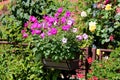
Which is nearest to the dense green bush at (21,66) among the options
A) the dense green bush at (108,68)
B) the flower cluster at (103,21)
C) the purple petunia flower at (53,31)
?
the purple petunia flower at (53,31)

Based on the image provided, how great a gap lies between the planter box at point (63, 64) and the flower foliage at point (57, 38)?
0.08m

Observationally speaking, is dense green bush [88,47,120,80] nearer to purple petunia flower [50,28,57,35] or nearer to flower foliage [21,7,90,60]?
flower foliage [21,7,90,60]

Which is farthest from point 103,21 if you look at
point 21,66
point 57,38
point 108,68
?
point 21,66

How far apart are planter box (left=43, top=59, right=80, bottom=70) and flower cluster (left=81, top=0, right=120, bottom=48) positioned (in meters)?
0.72

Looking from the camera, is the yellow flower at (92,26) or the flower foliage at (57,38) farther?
the yellow flower at (92,26)

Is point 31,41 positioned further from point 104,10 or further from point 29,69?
point 104,10

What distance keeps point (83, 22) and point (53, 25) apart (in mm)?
875

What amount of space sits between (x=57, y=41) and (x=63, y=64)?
33 centimetres

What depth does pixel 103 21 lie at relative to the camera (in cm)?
650

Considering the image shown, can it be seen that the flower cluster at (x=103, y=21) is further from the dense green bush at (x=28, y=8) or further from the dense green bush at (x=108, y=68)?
the dense green bush at (x=108, y=68)

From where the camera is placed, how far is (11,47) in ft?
21.0

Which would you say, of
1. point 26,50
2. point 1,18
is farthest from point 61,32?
point 1,18

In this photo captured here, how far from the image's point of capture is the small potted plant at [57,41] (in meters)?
5.72

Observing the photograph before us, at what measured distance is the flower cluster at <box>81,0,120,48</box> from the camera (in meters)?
6.40
